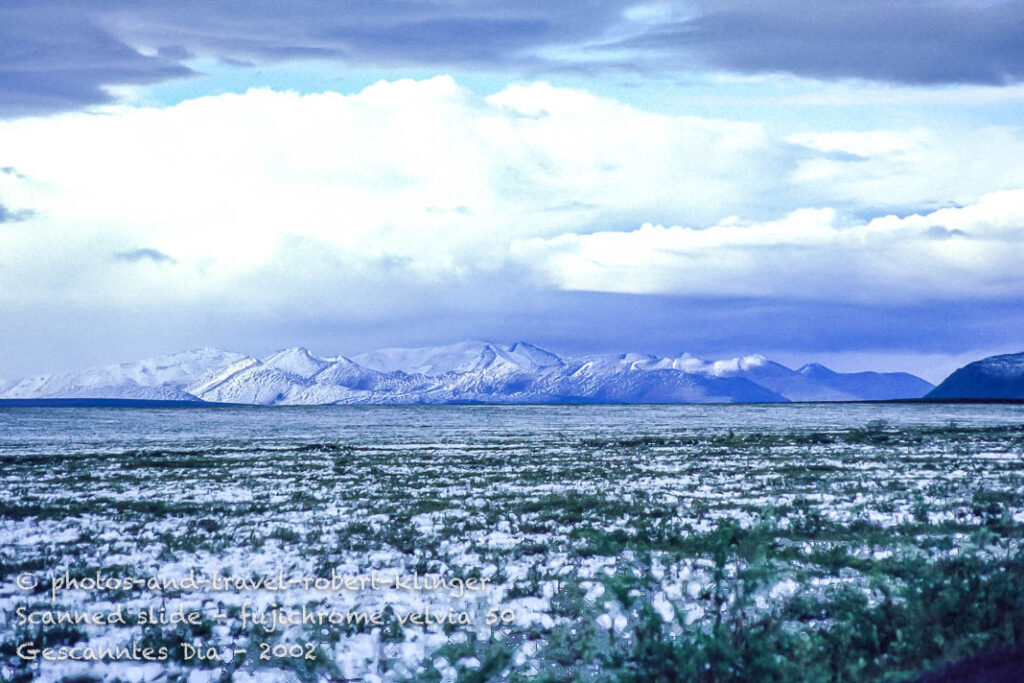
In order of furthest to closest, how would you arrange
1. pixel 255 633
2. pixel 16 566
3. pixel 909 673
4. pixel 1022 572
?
1. pixel 16 566
2. pixel 255 633
3. pixel 1022 572
4. pixel 909 673

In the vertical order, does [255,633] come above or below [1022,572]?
below

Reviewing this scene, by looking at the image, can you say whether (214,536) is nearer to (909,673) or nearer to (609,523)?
(609,523)

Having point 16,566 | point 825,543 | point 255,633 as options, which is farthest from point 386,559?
point 825,543

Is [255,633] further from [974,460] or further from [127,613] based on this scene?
[974,460]

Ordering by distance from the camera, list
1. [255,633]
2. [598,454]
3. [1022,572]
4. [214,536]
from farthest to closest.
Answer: [598,454] < [214,536] < [255,633] < [1022,572]

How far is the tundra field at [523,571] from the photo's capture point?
9367 millimetres

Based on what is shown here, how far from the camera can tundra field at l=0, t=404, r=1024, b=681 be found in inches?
369

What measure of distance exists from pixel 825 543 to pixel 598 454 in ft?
94.5

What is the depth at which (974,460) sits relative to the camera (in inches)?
1459

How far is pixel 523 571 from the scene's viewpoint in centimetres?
1521

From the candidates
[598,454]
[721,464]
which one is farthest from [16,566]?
[598,454]

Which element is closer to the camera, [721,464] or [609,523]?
[609,523]

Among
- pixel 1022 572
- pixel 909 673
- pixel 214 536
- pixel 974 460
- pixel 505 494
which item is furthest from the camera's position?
pixel 974 460

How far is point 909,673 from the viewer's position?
26.7ft
